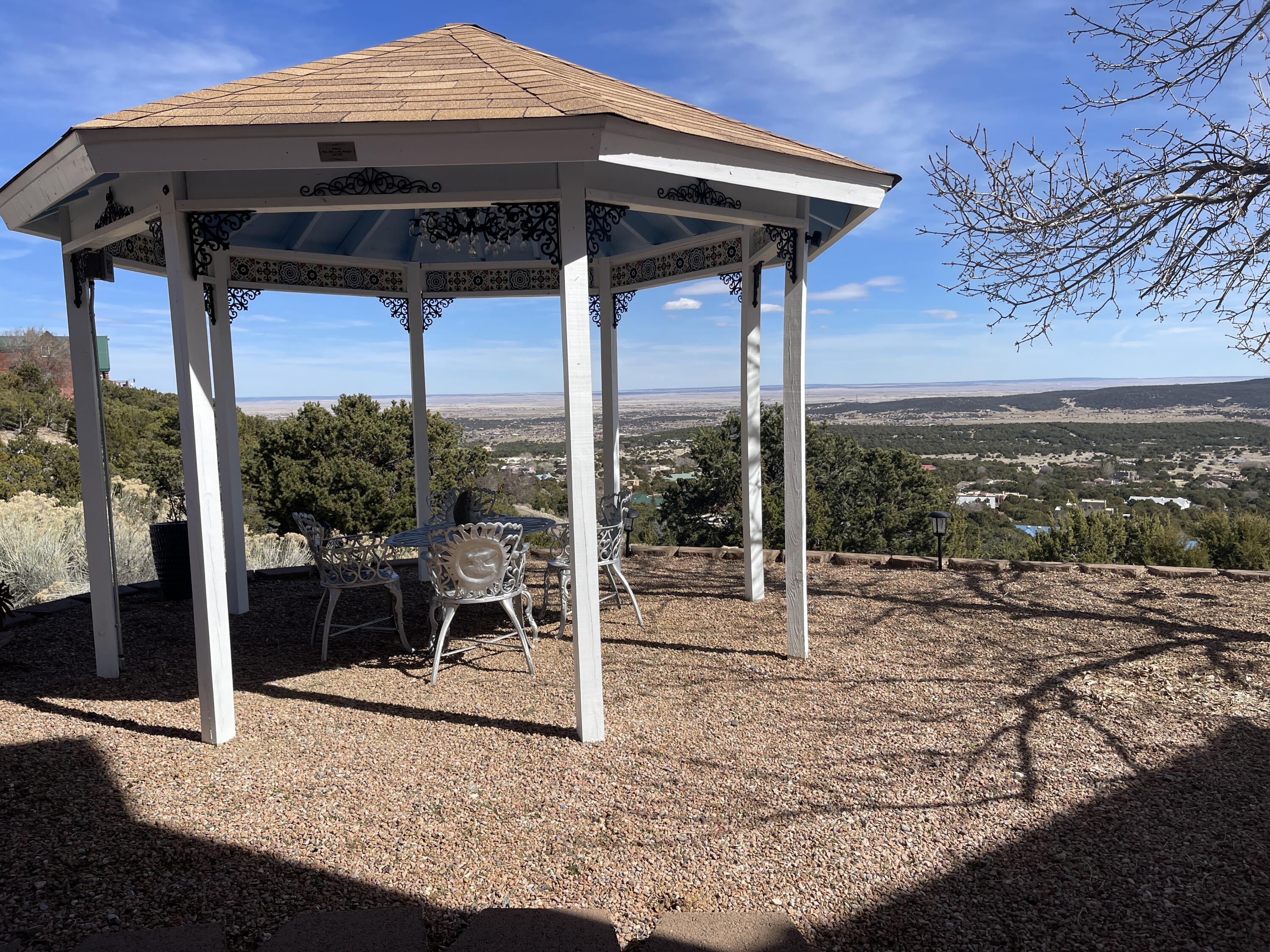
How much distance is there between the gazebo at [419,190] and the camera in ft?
10.4

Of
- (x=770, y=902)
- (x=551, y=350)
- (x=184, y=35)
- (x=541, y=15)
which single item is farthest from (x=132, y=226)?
(x=551, y=350)

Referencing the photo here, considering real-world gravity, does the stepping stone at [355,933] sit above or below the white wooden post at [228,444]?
below

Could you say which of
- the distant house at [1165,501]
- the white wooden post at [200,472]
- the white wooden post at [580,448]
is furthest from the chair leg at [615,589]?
the distant house at [1165,501]

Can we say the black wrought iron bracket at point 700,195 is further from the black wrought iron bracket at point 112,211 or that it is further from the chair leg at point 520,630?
the black wrought iron bracket at point 112,211

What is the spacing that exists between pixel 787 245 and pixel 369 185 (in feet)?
7.74

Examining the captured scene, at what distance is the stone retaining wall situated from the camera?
683cm

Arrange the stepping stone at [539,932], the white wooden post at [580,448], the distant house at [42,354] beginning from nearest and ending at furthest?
the stepping stone at [539,932] → the white wooden post at [580,448] → the distant house at [42,354]

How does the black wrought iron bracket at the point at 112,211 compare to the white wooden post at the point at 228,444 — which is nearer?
the black wrought iron bracket at the point at 112,211

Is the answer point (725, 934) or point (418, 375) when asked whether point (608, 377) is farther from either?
point (725, 934)

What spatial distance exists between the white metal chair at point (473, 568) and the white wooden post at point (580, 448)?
0.99m

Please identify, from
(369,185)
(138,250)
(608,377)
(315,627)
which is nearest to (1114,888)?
(369,185)

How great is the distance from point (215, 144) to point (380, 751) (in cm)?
275

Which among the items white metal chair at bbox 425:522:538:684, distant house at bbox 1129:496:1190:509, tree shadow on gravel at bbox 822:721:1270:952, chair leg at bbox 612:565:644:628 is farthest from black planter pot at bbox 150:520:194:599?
distant house at bbox 1129:496:1190:509

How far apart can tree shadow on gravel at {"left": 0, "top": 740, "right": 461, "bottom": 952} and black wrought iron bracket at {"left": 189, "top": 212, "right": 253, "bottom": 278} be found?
2360 mm
